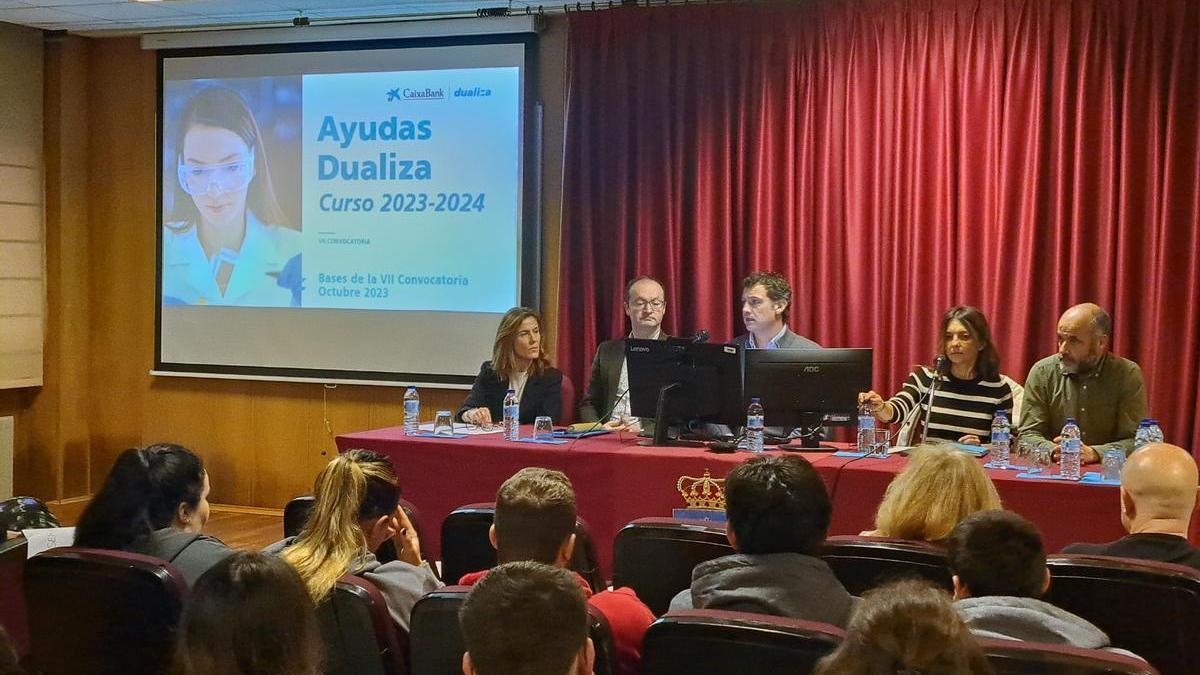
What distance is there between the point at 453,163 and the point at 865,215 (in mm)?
2314

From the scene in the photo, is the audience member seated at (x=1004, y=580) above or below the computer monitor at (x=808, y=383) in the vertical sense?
below

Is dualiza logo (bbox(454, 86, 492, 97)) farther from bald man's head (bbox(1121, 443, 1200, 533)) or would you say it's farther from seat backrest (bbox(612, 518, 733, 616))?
bald man's head (bbox(1121, 443, 1200, 533))

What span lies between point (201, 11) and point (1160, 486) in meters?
5.75

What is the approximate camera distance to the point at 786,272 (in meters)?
6.11

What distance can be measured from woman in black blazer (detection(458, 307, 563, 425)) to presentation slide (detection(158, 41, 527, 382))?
1.14m

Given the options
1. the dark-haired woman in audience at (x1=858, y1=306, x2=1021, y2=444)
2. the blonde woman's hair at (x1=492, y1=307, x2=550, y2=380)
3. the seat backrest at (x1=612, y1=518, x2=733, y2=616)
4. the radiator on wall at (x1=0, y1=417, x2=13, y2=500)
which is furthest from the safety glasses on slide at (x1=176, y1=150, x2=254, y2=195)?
the seat backrest at (x1=612, y1=518, x2=733, y2=616)

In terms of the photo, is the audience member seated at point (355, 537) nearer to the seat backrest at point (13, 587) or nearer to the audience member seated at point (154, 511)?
the audience member seated at point (154, 511)

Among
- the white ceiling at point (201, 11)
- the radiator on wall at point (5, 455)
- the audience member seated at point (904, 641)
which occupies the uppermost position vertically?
the white ceiling at point (201, 11)

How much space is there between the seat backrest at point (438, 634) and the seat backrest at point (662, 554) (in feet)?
2.28

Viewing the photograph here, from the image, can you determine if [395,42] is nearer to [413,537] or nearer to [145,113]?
[145,113]

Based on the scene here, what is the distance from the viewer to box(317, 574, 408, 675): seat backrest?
8.15 ft

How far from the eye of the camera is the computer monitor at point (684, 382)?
4719 millimetres

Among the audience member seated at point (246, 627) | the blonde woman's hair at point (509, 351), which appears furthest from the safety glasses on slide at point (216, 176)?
the audience member seated at point (246, 627)

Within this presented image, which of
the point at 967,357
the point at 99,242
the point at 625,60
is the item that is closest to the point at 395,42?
the point at 625,60
